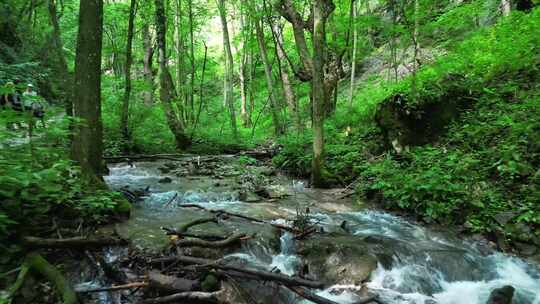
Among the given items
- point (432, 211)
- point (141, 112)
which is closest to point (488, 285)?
point (432, 211)

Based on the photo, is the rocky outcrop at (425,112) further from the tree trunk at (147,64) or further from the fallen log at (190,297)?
the tree trunk at (147,64)

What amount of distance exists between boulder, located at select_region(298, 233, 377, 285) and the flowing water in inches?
3.6

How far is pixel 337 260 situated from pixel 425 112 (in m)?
5.67

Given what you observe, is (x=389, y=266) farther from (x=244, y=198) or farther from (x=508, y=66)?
(x=508, y=66)

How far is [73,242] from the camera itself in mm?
3920

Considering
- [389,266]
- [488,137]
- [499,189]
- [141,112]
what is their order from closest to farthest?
[389,266], [499,189], [488,137], [141,112]

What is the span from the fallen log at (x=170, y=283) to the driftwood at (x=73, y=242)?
960 mm

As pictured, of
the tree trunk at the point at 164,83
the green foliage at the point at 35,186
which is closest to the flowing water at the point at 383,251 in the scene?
the green foliage at the point at 35,186

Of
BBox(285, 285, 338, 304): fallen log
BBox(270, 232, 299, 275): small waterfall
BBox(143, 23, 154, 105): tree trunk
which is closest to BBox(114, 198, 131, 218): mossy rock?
BBox(270, 232, 299, 275): small waterfall

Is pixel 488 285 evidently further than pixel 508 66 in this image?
No

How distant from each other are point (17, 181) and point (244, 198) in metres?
5.12

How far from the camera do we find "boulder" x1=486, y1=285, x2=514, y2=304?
159 inches

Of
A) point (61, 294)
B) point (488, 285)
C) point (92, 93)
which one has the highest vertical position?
point (92, 93)

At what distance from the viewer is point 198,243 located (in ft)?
15.0
